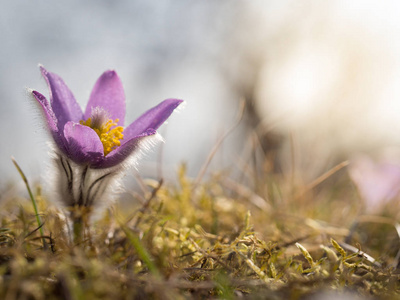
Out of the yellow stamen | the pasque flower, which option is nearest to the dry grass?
the pasque flower

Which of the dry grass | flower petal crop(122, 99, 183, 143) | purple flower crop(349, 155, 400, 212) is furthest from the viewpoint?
purple flower crop(349, 155, 400, 212)

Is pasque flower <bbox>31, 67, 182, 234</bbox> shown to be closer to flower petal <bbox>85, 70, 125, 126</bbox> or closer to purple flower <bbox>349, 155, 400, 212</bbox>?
flower petal <bbox>85, 70, 125, 126</bbox>

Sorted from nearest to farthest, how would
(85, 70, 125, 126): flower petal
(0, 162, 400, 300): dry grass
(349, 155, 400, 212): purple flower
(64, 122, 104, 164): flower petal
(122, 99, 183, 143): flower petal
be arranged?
(0, 162, 400, 300): dry grass
(64, 122, 104, 164): flower petal
(122, 99, 183, 143): flower petal
(85, 70, 125, 126): flower petal
(349, 155, 400, 212): purple flower

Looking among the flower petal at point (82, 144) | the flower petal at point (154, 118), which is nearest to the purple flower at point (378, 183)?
the flower petal at point (154, 118)

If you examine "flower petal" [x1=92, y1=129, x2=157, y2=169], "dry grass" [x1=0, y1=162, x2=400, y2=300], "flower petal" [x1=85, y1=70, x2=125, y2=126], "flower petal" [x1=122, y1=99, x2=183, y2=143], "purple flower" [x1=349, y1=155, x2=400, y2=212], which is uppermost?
"flower petal" [x1=85, y1=70, x2=125, y2=126]

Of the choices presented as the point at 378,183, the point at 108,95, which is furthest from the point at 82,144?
the point at 378,183

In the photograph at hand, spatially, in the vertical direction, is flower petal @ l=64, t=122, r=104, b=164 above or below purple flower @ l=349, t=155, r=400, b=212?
above

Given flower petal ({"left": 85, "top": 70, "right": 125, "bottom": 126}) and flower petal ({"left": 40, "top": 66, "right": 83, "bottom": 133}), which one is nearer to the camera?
flower petal ({"left": 40, "top": 66, "right": 83, "bottom": 133})
